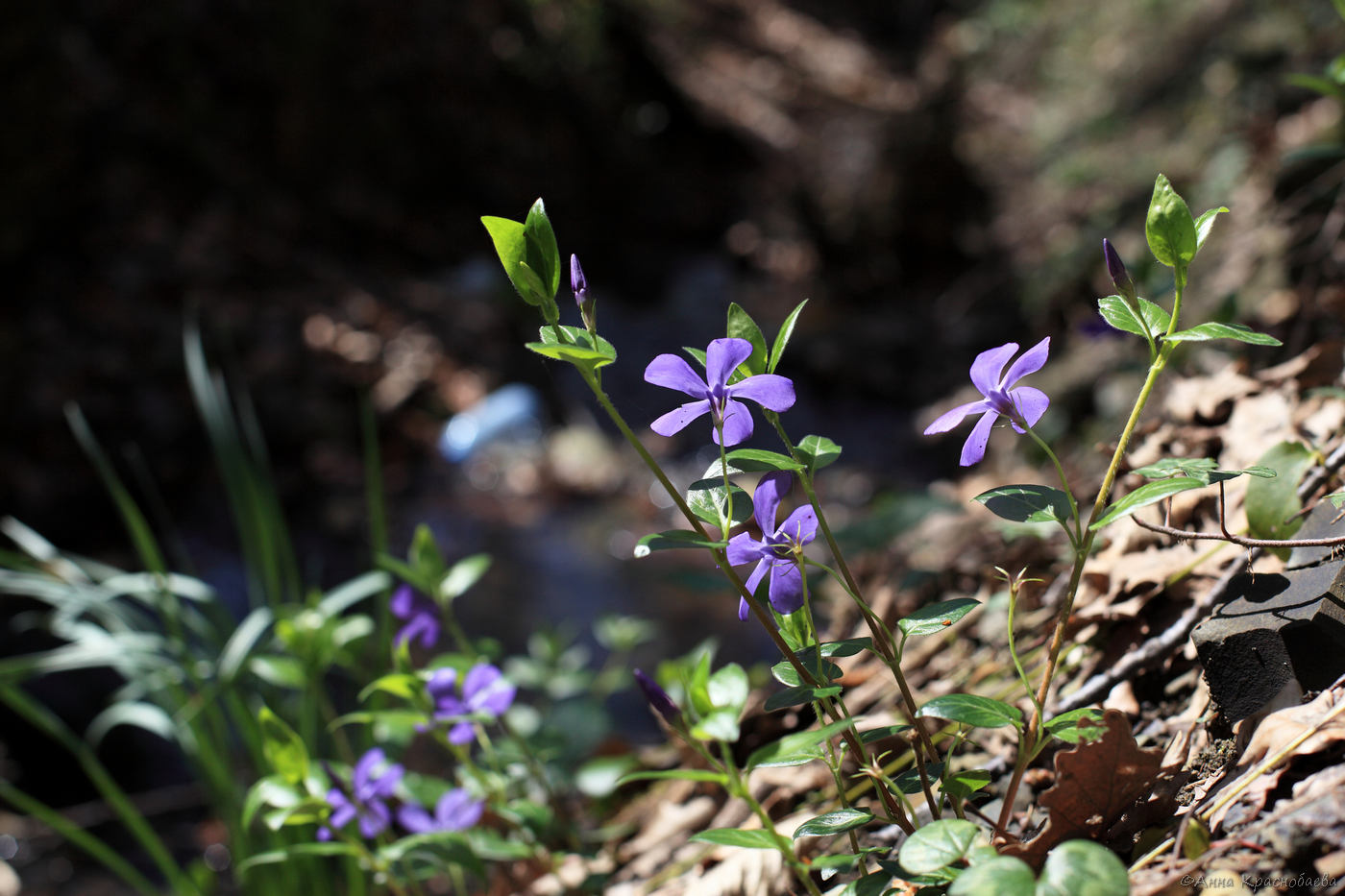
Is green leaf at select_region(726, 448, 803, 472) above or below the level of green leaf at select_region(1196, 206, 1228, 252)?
below

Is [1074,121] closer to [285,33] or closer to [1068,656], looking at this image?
[285,33]

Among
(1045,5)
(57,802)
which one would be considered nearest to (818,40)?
(1045,5)

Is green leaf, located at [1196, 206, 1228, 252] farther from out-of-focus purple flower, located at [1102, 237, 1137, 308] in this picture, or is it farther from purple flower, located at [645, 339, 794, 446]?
purple flower, located at [645, 339, 794, 446]

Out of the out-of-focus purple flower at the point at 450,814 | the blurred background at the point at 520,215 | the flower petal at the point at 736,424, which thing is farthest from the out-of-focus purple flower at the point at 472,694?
the blurred background at the point at 520,215

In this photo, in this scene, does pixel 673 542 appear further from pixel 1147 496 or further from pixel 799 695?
pixel 1147 496

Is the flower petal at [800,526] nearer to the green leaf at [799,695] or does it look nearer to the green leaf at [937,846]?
the green leaf at [799,695]

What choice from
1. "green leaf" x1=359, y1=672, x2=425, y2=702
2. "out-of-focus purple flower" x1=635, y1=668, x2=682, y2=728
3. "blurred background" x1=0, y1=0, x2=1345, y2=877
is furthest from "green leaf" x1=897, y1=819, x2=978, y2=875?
"blurred background" x1=0, y1=0, x2=1345, y2=877
